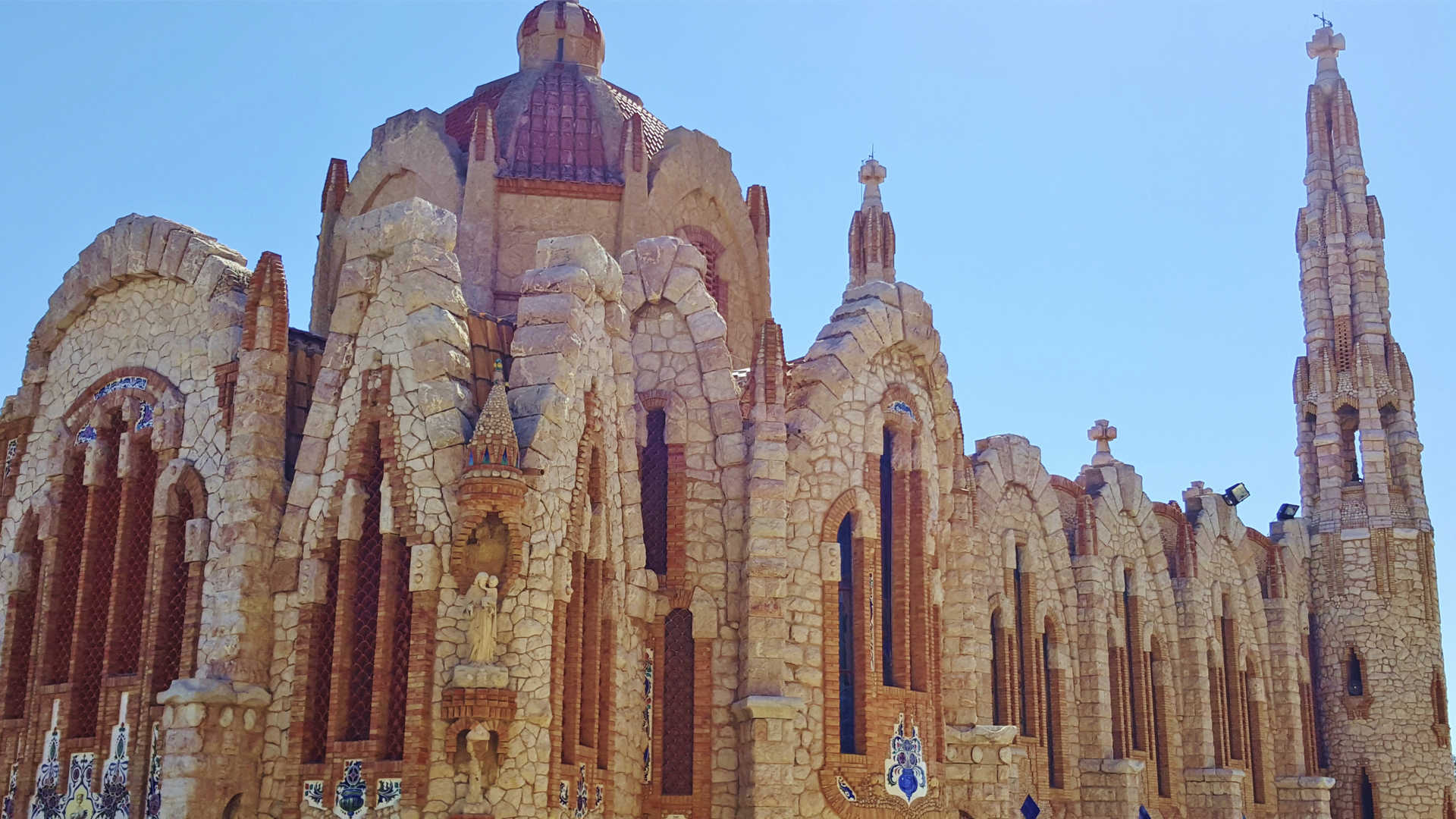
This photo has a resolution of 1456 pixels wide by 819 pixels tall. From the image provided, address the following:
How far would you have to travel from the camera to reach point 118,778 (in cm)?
1798

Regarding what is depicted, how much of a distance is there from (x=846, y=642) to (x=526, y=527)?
525 cm

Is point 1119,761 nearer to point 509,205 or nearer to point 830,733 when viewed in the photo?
point 830,733

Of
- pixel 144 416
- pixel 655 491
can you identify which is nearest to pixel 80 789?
pixel 144 416

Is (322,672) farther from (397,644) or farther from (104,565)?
(104,565)

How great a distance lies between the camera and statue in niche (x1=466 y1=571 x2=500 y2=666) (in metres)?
15.9

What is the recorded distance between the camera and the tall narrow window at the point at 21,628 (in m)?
19.7

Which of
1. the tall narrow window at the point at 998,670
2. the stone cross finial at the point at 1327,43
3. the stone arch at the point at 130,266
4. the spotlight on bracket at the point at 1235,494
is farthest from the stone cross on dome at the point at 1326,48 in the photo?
the stone arch at the point at 130,266

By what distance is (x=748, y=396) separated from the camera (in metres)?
20.6

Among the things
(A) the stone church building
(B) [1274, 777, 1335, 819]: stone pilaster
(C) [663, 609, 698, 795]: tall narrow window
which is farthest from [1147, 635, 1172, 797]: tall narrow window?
(C) [663, 609, 698, 795]: tall narrow window

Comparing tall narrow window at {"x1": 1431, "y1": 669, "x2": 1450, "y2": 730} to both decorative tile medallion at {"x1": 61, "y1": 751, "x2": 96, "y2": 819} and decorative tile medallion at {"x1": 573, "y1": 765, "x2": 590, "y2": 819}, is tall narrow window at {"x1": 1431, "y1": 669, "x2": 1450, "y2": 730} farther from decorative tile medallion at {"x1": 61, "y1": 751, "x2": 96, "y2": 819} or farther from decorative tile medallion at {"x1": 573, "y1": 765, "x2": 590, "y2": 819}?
decorative tile medallion at {"x1": 61, "y1": 751, "x2": 96, "y2": 819}

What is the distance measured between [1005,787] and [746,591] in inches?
184

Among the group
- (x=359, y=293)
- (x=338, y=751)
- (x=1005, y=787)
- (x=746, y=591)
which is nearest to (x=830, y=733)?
(x=746, y=591)

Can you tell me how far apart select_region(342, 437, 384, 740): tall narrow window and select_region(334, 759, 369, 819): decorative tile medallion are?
30 centimetres

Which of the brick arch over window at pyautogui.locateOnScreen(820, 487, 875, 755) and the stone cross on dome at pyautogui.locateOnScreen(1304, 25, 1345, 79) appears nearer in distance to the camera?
the brick arch over window at pyautogui.locateOnScreen(820, 487, 875, 755)
